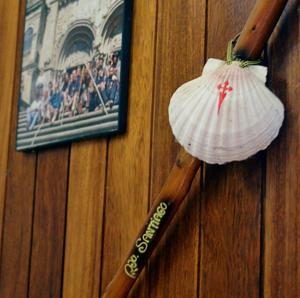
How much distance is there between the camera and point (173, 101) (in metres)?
0.61

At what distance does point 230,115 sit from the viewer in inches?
21.4

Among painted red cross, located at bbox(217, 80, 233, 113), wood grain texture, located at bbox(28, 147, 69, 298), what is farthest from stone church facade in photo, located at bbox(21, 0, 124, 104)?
painted red cross, located at bbox(217, 80, 233, 113)

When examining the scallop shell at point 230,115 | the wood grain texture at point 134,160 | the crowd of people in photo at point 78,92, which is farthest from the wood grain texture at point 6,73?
the scallop shell at point 230,115

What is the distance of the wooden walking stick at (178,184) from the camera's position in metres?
0.55

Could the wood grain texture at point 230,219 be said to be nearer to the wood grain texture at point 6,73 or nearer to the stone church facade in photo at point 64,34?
the stone church facade in photo at point 64,34

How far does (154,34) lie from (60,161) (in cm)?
29

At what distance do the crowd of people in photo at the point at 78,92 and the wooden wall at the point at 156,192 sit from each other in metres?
0.04

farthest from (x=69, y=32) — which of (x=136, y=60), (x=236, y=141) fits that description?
(x=236, y=141)

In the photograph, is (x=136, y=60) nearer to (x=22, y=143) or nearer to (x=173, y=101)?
(x=173, y=101)

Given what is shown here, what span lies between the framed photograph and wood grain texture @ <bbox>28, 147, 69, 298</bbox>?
40mm

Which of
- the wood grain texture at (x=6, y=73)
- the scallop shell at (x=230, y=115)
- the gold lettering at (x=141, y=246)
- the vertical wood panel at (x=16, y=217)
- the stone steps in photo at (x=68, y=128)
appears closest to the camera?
the scallop shell at (x=230, y=115)

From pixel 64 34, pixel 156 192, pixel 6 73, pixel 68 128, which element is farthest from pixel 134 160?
pixel 6 73

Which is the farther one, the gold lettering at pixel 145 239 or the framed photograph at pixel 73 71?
A: the framed photograph at pixel 73 71

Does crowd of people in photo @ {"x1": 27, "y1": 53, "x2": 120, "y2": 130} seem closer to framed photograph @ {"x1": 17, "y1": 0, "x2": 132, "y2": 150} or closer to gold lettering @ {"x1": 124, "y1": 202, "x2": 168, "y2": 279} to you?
framed photograph @ {"x1": 17, "y1": 0, "x2": 132, "y2": 150}
